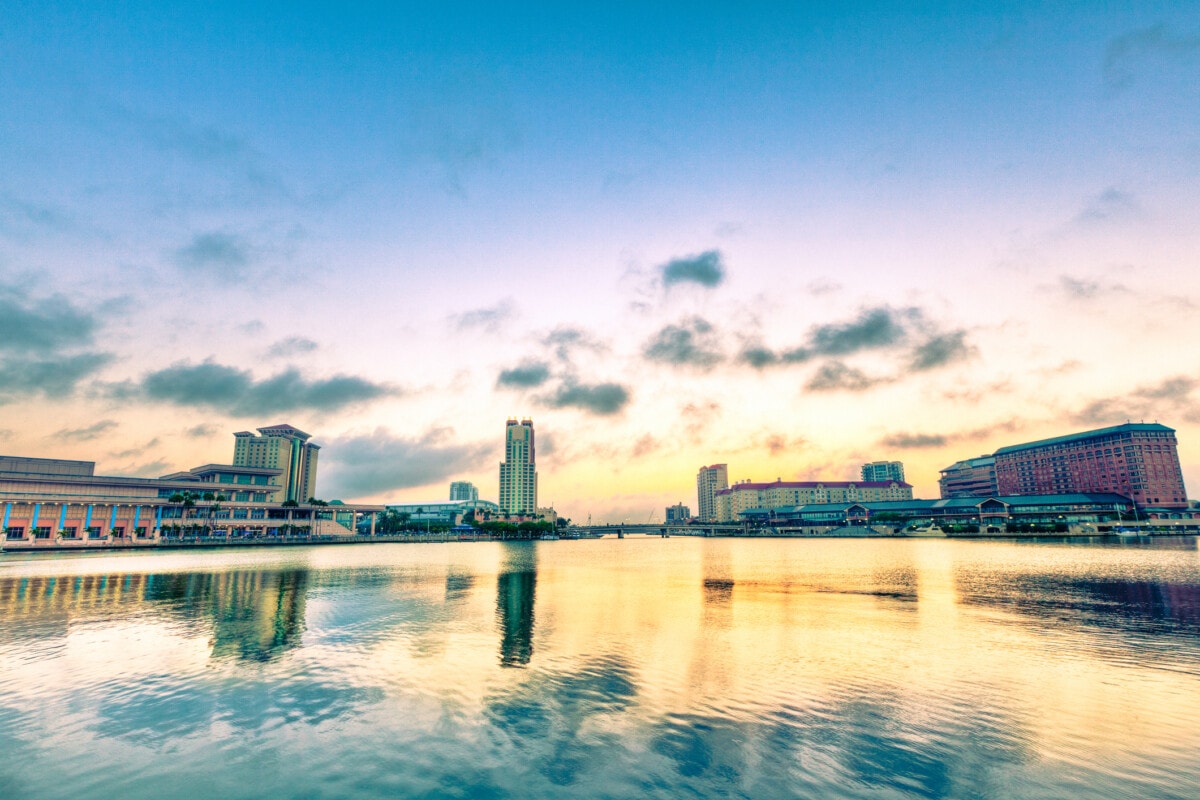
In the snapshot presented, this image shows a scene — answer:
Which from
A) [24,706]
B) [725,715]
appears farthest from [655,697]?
[24,706]

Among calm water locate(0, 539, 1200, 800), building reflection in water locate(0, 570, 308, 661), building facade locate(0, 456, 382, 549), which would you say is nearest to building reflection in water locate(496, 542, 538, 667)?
calm water locate(0, 539, 1200, 800)

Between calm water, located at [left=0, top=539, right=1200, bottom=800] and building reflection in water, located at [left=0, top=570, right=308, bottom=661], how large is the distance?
45 cm

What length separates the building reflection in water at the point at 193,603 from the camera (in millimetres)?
33906

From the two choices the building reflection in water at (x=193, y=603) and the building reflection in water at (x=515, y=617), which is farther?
the building reflection in water at (x=193, y=603)

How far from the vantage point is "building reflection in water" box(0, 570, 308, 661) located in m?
33.9

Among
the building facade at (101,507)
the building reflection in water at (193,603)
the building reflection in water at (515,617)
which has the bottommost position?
the building reflection in water at (515,617)

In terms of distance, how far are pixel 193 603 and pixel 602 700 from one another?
4159 centimetres

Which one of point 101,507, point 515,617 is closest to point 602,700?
point 515,617

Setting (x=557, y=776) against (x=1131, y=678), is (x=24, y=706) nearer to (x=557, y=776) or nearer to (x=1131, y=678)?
(x=557, y=776)

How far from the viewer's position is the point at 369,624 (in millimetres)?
38250

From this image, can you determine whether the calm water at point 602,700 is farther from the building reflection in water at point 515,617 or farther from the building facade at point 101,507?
the building facade at point 101,507

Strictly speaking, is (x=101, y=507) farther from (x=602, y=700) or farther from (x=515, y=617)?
(x=602, y=700)

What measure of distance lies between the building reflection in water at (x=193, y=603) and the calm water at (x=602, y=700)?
448 millimetres

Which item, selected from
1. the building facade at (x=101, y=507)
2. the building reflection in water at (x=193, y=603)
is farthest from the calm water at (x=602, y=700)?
Answer: the building facade at (x=101, y=507)
